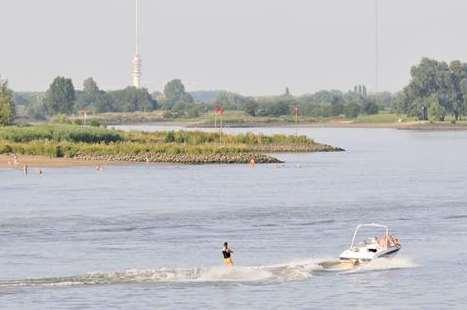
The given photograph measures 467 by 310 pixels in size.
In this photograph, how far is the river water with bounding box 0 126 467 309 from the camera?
7162 cm

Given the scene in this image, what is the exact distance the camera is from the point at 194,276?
76312mm

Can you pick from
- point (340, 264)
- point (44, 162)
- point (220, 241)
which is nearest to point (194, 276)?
point (340, 264)

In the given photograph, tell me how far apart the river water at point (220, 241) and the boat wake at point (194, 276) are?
3.4 inches

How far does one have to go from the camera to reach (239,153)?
19975 cm

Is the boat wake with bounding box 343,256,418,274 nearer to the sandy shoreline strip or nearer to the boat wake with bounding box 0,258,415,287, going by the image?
the boat wake with bounding box 0,258,415,287

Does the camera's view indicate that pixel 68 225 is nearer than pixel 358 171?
Yes

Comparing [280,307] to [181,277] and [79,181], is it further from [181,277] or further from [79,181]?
[79,181]

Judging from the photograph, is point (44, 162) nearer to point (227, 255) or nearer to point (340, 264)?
point (340, 264)

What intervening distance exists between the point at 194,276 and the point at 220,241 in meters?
16.8

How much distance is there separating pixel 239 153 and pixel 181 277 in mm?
124117

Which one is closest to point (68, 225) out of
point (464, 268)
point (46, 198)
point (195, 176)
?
point (46, 198)

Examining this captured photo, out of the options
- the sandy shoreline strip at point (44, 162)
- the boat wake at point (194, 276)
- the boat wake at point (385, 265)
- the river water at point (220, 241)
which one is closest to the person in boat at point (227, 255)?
the boat wake at point (194, 276)

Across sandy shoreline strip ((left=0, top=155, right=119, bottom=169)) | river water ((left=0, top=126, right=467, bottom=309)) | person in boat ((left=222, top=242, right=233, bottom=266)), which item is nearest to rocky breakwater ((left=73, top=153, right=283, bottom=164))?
sandy shoreline strip ((left=0, top=155, right=119, bottom=169))

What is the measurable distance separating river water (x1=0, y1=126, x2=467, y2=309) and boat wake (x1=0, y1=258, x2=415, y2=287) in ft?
0.28
